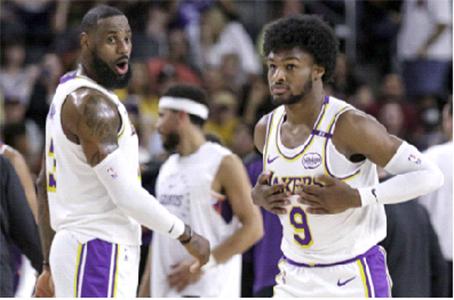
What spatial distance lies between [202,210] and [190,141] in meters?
0.52

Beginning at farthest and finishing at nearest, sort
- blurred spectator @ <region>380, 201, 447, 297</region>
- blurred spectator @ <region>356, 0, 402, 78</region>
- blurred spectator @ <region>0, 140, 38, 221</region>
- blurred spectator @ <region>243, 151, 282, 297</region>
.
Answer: blurred spectator @ <region>356, 0, 402, 78</region>, blurred spectator @ <region>243, 151, 282, 297</region>, blurred spectator @ <region>0, 140, 38, 221</region>, blurred spectator @ <region>380, 201, 447, 297</region>

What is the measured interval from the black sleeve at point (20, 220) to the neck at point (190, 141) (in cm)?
125

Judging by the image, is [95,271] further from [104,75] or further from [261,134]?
[261,134]

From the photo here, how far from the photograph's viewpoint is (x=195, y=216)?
238 inches

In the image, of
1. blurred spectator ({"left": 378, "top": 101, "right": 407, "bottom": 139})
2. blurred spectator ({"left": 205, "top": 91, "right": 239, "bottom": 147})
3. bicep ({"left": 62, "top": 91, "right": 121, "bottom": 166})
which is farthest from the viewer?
blurred spectator ({"left": 378, "top": 101, "right": 407, "bottom": 139})

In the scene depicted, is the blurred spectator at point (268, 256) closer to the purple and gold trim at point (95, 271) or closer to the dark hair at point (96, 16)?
the purple and gold trim at point (95, 271)

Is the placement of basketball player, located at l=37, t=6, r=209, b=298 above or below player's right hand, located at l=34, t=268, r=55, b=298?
above

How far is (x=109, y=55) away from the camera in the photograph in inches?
189

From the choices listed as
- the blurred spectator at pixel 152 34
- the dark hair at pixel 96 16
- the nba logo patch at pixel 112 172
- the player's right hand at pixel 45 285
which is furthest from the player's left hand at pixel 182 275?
the blurred spectator at pixel 152 34

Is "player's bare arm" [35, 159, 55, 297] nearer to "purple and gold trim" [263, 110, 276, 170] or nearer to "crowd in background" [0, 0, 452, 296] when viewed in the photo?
"purple and gold trim" [263, 110, 276, 170]

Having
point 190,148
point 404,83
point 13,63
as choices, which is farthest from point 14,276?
point 404,83

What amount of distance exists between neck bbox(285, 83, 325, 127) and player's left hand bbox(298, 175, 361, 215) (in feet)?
1.22

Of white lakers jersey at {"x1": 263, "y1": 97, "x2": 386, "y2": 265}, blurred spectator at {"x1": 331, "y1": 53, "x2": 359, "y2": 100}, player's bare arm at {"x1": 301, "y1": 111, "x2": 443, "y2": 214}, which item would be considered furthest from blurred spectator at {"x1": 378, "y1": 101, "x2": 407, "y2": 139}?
player's bare arm at {"x1": 301, "y1": 111, "x2": 443, "y2": 214}

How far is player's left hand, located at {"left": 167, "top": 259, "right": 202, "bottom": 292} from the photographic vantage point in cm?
596
